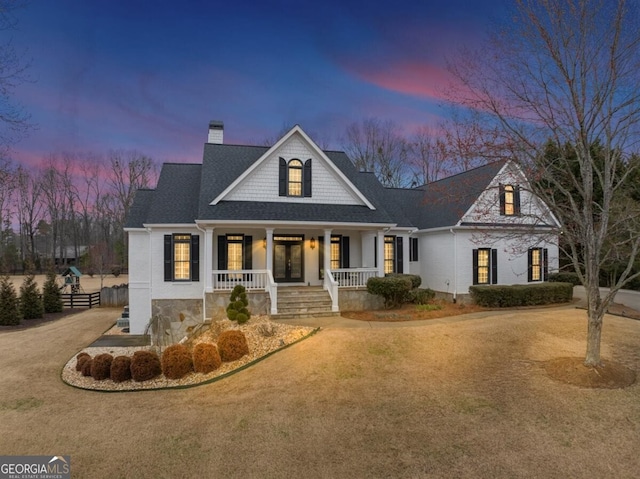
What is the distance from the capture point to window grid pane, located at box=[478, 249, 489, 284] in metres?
17.2

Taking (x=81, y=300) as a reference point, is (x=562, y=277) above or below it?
above

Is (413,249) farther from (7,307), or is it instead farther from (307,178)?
(7,307)

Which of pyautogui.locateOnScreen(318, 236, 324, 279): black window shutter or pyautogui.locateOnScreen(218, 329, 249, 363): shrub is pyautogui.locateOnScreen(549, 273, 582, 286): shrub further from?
pyautogui.locateOnScreen(218, 329, 249, 363): shrub

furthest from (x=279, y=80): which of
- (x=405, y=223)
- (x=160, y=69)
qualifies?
(x=405, y=223)

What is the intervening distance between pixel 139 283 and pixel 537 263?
19.9 metres

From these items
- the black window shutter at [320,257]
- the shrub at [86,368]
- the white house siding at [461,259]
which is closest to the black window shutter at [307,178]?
the black window shutter at [320,257]

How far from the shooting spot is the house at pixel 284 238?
13.7 m

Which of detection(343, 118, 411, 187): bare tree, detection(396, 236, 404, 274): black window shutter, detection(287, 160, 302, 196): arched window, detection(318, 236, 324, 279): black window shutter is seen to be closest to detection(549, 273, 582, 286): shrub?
detection(396, 236, 404, 274): black window shutter

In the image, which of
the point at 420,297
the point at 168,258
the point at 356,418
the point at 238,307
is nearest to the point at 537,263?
the point at 420,297

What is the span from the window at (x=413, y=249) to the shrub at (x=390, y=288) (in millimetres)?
5673

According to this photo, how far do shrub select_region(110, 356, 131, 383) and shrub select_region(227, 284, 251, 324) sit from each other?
351 cm

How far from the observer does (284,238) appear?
16219 mm

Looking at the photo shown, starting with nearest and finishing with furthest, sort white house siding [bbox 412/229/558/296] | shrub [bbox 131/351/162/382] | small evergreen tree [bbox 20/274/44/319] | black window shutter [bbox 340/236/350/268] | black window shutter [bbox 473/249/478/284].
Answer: shrub [bbox 131/351/162/382] → black window shutter [bbox 340/236/350/268] → white house siding [bbox 412/229/558/296] → black window shutter [bbox 473/249/478/284] → small evergreen tree [bbox 20/274/44/319]

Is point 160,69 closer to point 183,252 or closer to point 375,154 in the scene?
point 183,252
